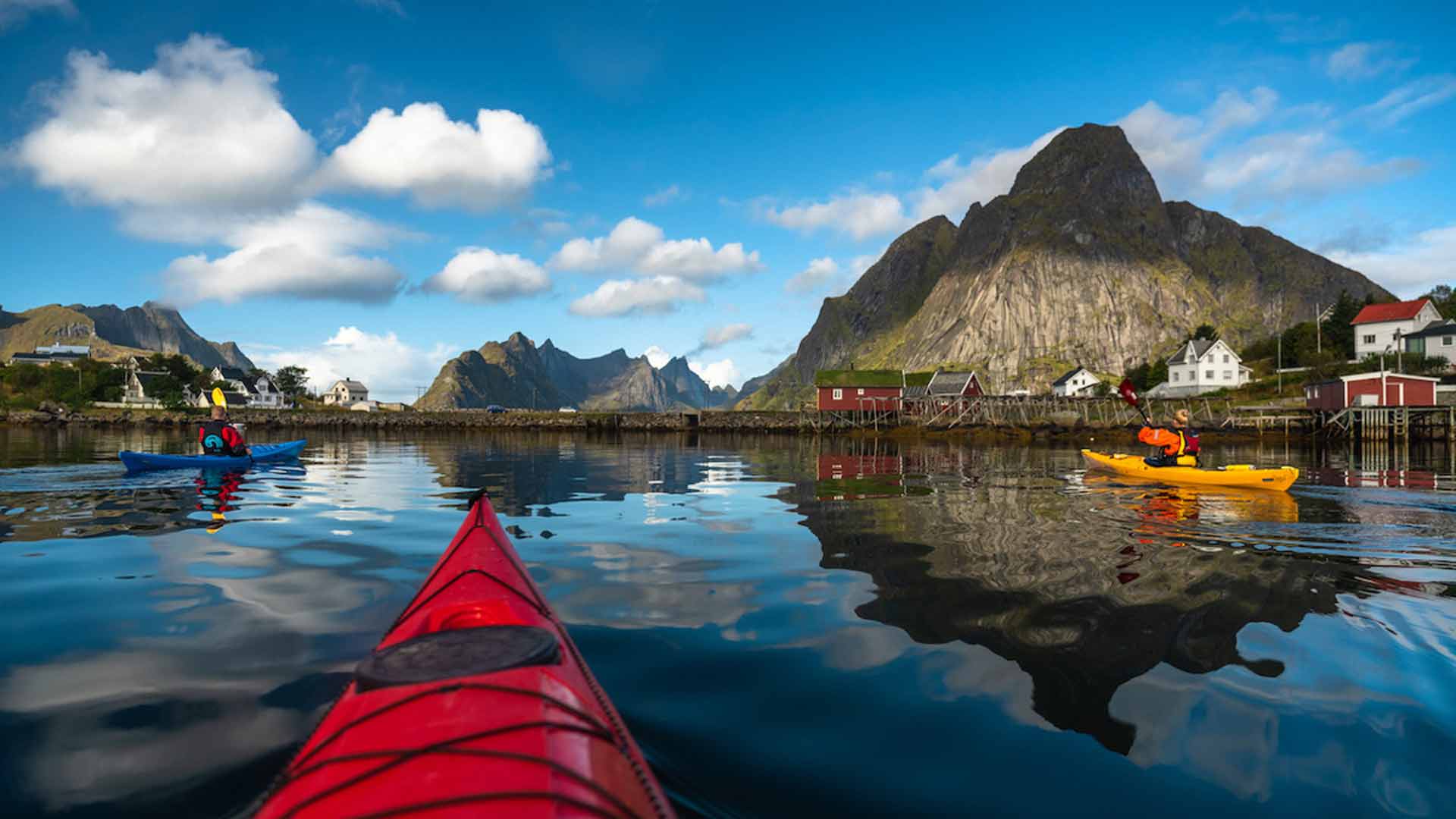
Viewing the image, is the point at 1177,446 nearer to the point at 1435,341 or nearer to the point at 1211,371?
the point at 1211,371

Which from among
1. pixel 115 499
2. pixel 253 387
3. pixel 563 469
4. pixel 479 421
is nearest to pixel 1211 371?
pixel 479 421

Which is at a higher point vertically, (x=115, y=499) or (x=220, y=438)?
(x=220, y=438)

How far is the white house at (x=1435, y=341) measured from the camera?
76000 millimetres

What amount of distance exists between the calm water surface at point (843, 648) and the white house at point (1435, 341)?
301 ft

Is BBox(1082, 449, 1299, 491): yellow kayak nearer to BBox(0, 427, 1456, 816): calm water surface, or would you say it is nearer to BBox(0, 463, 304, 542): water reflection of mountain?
BBox(0, 427, 1456, 816): calm water surface

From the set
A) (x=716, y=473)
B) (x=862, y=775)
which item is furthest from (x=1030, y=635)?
(x=716, y=473)

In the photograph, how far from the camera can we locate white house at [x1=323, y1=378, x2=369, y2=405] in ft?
526

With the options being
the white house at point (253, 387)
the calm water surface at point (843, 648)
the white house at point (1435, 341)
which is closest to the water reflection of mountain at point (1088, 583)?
the calm water surface at point (843, 648)

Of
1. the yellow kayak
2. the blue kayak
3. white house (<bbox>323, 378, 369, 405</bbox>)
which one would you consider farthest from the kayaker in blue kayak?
white house (<bbox>323, 378, 369, 405</bbox>)

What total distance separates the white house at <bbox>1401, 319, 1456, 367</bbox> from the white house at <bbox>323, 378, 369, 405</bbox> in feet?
626

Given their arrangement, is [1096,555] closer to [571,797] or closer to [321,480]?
[571,797]

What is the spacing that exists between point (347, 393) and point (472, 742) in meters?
183

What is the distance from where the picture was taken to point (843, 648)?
6.00m

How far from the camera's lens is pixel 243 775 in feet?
12.5
